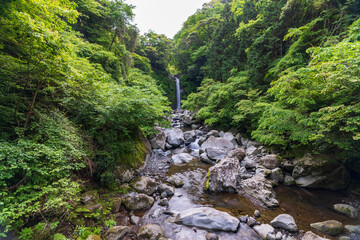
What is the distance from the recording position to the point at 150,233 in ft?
10.8

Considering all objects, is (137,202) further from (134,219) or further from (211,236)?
(211,236)

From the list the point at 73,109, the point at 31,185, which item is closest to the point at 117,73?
the point at 73,109

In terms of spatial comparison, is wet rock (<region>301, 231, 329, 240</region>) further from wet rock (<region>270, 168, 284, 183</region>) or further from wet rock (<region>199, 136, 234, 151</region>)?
wet rock (<region>199, 136, 234, 151</region>)


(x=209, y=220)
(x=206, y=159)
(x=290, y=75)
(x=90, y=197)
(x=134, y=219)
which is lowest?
(x=134, y=219)

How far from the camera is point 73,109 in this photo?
452 centimetres

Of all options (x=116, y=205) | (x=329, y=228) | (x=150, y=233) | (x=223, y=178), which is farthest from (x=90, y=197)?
(x=329, y=228)

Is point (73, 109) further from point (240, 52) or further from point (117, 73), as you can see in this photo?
point (240, 52)

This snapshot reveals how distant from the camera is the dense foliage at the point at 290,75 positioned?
394 centimetres

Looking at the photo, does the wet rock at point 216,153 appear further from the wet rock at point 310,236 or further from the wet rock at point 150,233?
the wet rock at point 150,233

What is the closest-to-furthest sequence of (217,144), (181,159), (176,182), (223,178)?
(223,178) → (176,182) → (181,159) → (217,144)

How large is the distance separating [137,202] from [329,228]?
5261 millimetres

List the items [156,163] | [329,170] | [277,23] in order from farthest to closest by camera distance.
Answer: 1. [277,23]
2. [156,163]
3. [329,170]

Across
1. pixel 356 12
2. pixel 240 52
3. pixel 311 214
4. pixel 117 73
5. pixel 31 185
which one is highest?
pixel 240 52

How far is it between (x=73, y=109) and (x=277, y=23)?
14.2 m
